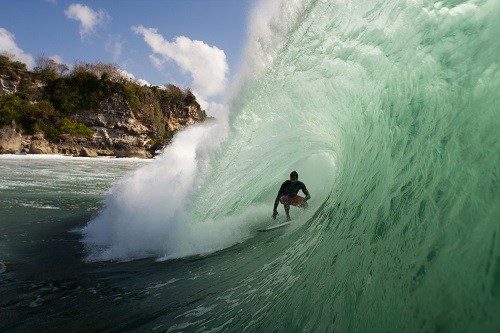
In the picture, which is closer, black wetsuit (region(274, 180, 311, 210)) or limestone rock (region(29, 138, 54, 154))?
black wetsuit (region(274, 180, 311, 210))

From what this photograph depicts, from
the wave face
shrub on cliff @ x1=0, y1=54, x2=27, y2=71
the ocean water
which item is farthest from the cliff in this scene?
the wave face

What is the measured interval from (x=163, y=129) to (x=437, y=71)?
65435mm

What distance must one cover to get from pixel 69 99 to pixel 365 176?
58587 mm

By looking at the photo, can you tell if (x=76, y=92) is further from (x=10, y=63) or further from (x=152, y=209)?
(x=152, y=209)

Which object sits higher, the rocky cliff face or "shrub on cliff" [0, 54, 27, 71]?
"shrub on cliff" [0, 54, 27, 71]

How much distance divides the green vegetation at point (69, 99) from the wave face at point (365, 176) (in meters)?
48.7

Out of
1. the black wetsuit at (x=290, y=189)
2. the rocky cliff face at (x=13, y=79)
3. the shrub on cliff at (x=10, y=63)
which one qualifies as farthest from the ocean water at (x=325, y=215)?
the shrub on cliff at (x=10, y=63)

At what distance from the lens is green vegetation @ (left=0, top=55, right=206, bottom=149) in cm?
4862

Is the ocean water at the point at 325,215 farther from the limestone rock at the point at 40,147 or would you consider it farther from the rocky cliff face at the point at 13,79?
the rocky cliff face at the point at 13,79

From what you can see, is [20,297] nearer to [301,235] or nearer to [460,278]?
[301,235]

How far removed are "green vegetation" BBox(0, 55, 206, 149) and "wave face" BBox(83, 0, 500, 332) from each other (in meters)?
48.7

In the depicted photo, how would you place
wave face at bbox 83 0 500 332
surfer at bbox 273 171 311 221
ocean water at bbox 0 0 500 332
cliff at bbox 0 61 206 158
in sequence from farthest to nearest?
cliff at bbox 0 61 206 158 < surfer at bbox 273 171 311 221 < ocean water at bbox 0 0 500 332 < wave face at bbox 83 0 500 332

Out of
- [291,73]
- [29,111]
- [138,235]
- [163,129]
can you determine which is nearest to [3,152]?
[29,111]

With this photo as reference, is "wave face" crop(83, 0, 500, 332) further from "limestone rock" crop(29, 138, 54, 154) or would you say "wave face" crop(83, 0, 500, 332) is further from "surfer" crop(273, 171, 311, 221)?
"limestone rock" crop(29, 138, 54, 154)
